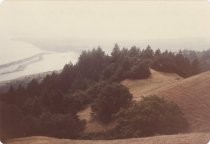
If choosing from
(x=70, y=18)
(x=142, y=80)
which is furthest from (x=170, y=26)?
(x=70, y=18)

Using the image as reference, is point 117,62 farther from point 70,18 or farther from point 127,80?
point 70,18

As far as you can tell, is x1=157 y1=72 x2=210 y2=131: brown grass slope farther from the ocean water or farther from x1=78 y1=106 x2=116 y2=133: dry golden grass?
the ocean water

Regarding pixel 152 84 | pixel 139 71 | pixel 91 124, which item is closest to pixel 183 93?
A: pixel 152 84

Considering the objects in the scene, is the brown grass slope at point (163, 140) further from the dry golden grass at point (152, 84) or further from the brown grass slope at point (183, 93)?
the dry golden grass at point (152, 84)

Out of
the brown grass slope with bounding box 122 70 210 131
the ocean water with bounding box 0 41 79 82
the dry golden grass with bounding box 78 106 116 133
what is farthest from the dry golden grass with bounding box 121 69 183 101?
the ocean water with bounding box 0 41 79 82

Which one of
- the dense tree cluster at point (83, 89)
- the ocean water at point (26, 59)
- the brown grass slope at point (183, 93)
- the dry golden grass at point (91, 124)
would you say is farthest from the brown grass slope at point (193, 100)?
the ocean water at point (26, 59)

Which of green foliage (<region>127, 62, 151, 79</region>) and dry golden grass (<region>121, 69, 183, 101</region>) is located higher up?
green foliage (<region>127, 62, 151, 79</region>)
